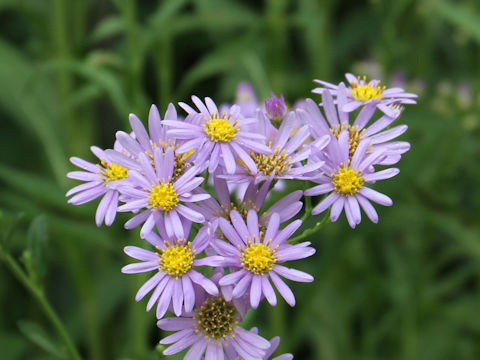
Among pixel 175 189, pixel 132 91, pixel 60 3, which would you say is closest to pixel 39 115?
pixel 60 3

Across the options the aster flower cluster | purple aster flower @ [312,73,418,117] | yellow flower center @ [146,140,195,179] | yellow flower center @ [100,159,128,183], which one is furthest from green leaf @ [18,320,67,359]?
purple aster flower @ [312,73,418,117]

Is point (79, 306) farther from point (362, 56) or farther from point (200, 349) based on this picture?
point (362, 56)

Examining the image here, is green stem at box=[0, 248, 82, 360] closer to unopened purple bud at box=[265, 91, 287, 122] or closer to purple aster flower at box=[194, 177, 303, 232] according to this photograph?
purple aster flower at box=[194, 177, 303, 232]

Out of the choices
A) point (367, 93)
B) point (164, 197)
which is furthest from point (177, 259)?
point (367, 93)

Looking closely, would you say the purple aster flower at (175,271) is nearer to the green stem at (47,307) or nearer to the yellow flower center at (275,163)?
the yellow flower center at (275,163)

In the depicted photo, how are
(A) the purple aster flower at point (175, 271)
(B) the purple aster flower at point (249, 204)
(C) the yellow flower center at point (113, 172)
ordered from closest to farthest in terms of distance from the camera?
1. (A) the purple aster flower at point (175, 271)
2. (B) the purple aster flower at point (249, 204)
3. (C) the yellow flower center at point (113, 172)

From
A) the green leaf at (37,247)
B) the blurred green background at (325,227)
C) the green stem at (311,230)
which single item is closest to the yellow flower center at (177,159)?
the green stem at (311,230)
